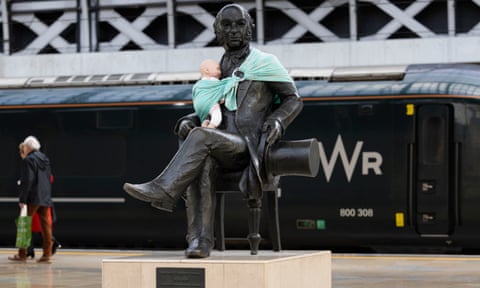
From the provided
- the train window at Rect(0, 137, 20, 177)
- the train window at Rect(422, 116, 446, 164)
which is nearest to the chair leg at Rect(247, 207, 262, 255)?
the train window at Rect(422, 116, 446, 164)

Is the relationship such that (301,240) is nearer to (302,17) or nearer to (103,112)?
(103,112)

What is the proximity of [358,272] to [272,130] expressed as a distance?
12.5 ft

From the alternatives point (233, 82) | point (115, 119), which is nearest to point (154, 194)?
point (233, 82)

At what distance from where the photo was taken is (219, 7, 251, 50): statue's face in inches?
360

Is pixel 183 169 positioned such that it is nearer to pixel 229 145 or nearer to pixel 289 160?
pixel 229 145

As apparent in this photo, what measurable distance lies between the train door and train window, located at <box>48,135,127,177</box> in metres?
4.76

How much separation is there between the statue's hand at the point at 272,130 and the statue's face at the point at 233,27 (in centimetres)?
71

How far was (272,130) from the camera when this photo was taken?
29.3ft

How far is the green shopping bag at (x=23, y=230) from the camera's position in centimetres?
1428

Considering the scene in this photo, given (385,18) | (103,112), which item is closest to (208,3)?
(385,18)

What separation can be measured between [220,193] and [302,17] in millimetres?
24832

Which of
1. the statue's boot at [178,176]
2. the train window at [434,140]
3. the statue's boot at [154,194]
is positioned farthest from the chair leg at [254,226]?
the train window at [434,140]

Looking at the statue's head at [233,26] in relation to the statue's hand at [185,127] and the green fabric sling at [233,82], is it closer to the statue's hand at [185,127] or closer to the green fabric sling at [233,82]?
the green fabric sling at [233,82]

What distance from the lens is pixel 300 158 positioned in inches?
351
